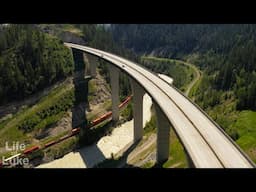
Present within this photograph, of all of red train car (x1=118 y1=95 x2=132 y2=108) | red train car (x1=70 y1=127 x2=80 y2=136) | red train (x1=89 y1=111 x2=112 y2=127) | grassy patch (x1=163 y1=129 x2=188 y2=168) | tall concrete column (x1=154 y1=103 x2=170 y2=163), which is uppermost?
tall concrete column (x1=154 y1=103 x2=170 y2=163)

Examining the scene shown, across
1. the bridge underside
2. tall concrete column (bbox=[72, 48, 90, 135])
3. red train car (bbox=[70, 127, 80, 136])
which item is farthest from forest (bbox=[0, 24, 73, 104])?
red train car (bbox=[70, 127, 80, 136])

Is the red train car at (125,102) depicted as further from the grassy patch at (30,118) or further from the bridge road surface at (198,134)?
the bridge road surface at (198,134)

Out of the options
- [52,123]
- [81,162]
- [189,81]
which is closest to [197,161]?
[81,162]

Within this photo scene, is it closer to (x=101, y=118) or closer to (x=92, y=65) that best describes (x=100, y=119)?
(x=101, y=118)

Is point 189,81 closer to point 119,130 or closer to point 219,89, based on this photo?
point 219,89

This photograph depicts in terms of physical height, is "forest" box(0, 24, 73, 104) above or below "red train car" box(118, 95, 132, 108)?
above

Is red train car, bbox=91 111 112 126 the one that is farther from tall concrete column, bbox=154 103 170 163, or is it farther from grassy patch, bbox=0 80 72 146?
tall concrete column, bbox=154 103 170 163

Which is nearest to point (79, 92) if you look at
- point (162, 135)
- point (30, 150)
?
point (30, 150)
